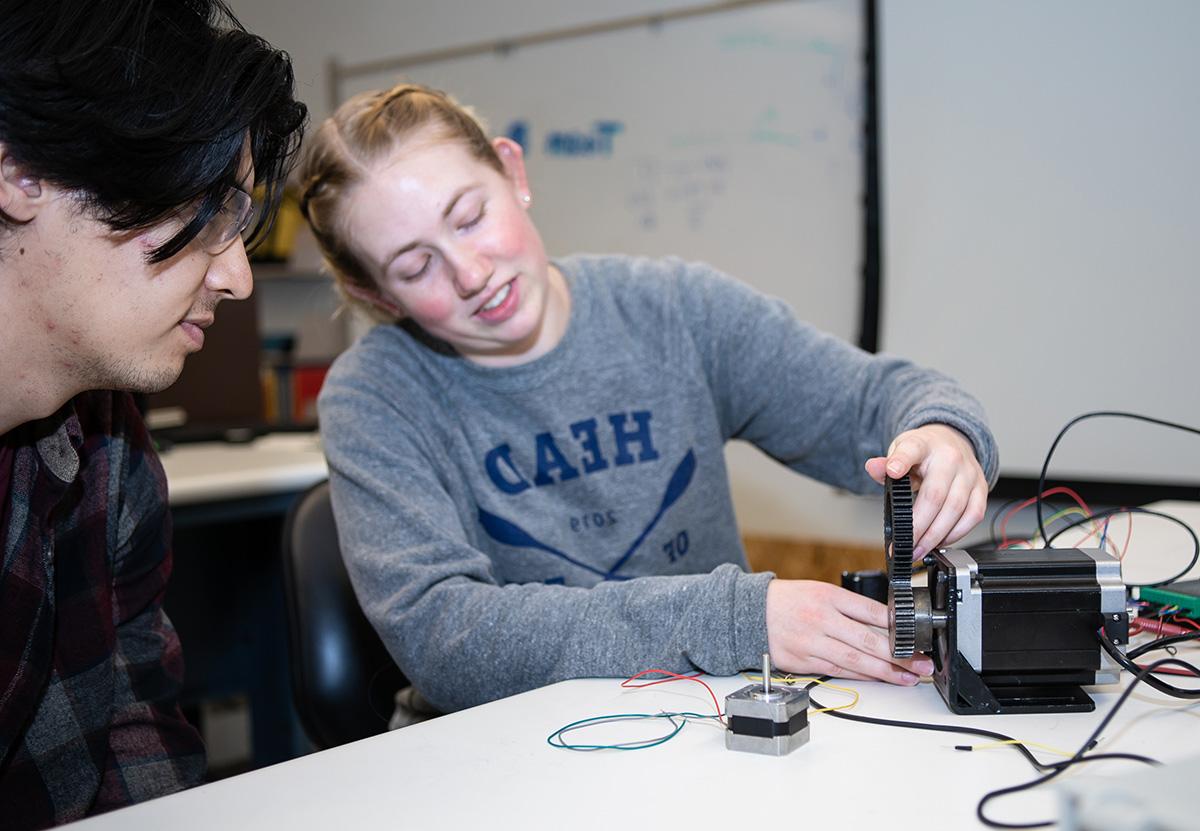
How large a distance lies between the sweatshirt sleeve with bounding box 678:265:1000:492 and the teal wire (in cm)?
51

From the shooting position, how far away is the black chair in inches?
49.9

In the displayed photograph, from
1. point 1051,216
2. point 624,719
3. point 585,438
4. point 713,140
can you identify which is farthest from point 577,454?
point 713,140

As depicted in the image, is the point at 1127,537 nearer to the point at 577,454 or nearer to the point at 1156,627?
the point at 1156,627

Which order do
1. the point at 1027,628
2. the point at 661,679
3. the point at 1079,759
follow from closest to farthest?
the point at 1079,759 → the point at 1027,628 → the point at 661,679

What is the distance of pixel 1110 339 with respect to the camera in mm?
2443

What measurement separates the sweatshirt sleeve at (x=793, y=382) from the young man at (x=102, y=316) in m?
0.60

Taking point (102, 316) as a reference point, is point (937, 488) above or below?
below

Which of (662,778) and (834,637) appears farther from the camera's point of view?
(834,637)

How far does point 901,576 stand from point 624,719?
0.24m

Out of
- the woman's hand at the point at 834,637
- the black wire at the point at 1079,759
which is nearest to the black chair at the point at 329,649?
the woman's hand at the point at 834,637

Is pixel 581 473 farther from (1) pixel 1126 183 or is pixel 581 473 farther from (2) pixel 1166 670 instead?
(1) pixel 1126 183

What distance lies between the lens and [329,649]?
4.20ft

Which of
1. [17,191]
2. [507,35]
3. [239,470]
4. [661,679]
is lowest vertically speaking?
[239,470]

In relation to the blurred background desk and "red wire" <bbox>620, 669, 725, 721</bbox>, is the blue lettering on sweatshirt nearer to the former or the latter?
"red wire" <bbox>620, 669, 725, 721</bbox>
